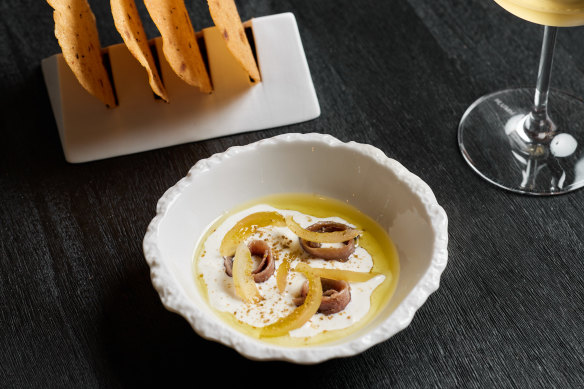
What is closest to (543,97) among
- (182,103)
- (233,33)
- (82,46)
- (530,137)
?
(530,137)

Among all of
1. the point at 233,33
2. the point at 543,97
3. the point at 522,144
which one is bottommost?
the point at 522,144

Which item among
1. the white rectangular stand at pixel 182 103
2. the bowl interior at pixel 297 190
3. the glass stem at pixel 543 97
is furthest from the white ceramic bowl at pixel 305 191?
the glass stem at pixel 543 97

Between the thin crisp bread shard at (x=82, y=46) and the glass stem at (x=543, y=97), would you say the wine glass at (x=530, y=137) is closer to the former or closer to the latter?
the glass stem at (x=543, y=97)

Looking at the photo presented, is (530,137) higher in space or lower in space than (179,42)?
lower

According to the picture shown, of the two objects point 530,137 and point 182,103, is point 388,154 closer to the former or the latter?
point 530,137

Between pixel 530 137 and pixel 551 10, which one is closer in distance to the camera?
pixel 551 10

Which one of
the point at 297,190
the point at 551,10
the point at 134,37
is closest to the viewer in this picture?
the point at 551,10

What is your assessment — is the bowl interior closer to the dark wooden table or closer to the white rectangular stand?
the dark wooden table

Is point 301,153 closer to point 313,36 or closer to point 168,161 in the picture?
point 168,161
